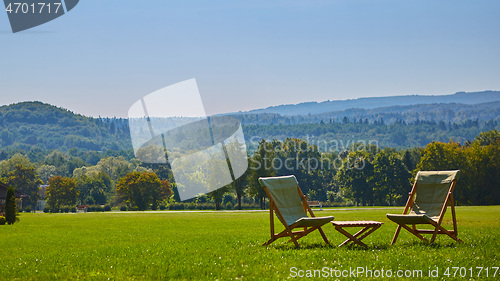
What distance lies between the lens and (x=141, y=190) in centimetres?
5884

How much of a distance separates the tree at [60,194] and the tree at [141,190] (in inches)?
359

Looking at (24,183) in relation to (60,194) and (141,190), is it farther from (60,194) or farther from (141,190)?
(141,190)

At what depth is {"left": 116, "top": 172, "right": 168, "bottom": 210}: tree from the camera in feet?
192

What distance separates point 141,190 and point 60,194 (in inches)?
524

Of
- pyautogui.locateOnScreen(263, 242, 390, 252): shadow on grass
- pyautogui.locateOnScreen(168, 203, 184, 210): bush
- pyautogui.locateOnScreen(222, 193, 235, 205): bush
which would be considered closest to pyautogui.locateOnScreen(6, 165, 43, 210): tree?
pyautogui.locateOnScreen(168, 203, 184, 210): bush

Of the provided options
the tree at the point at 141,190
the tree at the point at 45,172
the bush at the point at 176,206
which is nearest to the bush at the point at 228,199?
the bush at the point at 176,206

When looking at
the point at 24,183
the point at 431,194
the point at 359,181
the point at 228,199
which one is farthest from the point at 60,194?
the point at 431,194

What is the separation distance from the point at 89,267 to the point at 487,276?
519cm

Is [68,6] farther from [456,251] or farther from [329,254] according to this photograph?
[456,251]

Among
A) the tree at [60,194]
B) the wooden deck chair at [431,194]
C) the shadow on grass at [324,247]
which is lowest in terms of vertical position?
the tree at [60,194]

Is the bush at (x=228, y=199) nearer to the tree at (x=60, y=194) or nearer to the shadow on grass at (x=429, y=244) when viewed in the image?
the tree at (x=60, y=194)

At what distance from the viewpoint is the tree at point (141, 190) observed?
58.6 m

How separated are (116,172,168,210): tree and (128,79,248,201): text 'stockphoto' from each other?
4.09m

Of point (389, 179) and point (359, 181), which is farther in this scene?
point (359, 181)
